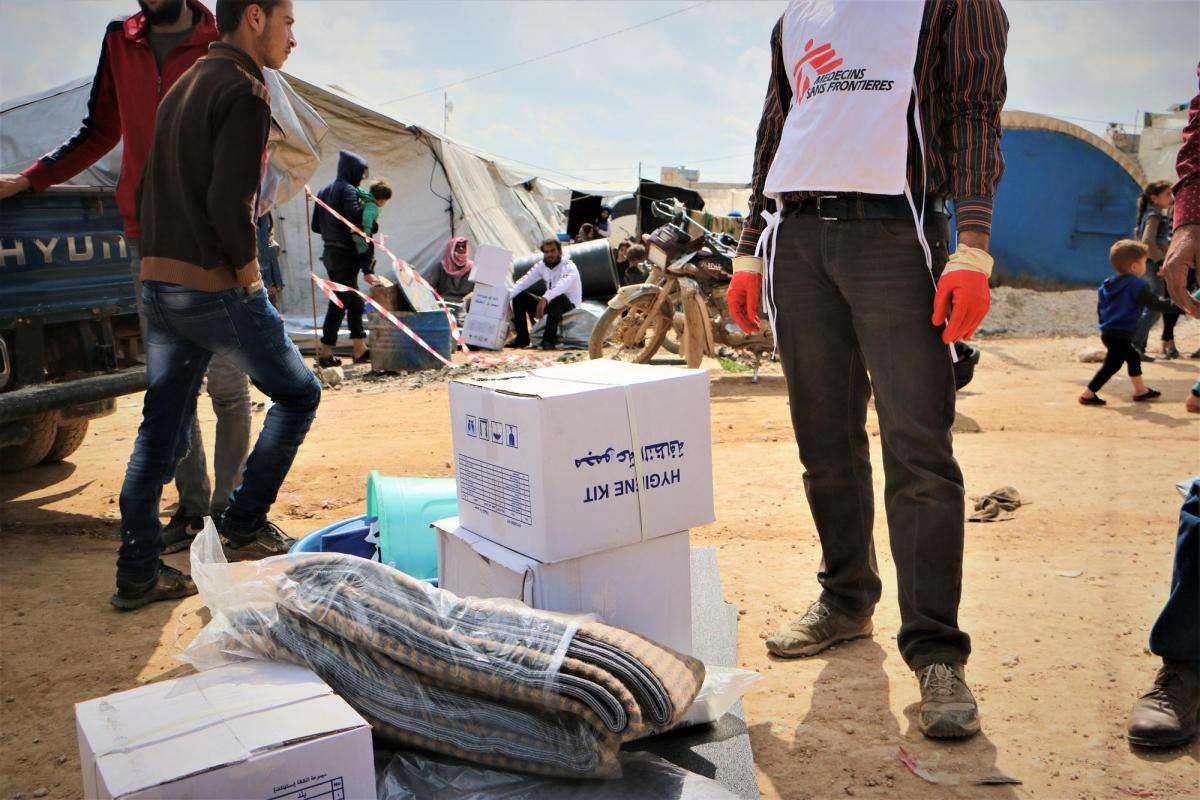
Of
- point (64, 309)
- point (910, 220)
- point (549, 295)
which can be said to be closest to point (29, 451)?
point (64, 309)

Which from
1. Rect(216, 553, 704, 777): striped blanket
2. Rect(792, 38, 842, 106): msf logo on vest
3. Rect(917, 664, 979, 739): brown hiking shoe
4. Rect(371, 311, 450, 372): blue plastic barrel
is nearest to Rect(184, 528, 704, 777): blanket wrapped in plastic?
Rect(216, 553, 704, 777): striped blanket

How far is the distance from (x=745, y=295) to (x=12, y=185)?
2.71 metres

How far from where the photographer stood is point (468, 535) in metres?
2.34

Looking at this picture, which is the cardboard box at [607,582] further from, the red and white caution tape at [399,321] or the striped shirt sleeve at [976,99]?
the red and white caution tape at [399,321]

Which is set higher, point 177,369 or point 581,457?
point 177,369

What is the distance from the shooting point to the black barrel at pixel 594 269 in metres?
13.6

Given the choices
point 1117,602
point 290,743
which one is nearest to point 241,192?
point 290,743

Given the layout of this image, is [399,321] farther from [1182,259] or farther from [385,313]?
[1182,259]

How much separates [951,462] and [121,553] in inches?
102

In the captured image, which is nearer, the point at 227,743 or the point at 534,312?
the point at 227,743

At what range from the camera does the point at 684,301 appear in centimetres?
786

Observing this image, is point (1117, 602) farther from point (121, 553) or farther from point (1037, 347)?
point (1037, 347)

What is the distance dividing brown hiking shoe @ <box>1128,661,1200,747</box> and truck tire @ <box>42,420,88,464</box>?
5.12m

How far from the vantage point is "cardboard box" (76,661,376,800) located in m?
1.50
